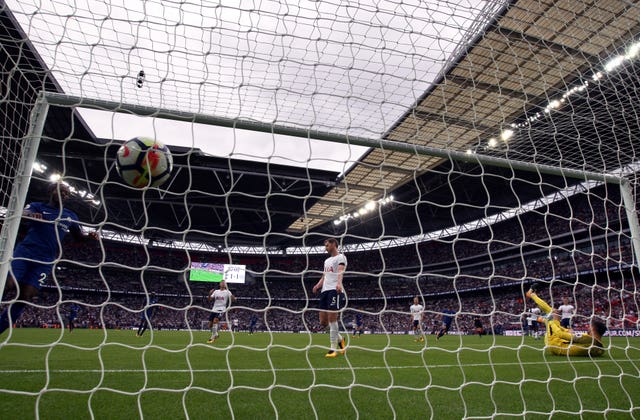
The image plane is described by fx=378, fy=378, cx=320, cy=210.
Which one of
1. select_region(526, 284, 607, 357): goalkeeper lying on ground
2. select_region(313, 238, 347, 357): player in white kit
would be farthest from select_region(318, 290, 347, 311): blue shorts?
select_region(526, 284, 607, 357): goalkeeper lying on ground

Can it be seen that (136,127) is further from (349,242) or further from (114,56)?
(349,242)

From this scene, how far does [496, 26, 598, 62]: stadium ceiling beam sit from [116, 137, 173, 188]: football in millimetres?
4072

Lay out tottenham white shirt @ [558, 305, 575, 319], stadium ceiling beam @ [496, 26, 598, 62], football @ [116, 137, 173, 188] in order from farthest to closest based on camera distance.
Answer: tottenham white shirt @ [558, 305, 575, 319] → stadium ceiling beam @ [496, 26, 598, 62] → football @ [116, 137, 173, 188]

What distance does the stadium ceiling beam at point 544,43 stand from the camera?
4465 millimetres

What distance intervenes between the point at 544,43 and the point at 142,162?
15.3 ft

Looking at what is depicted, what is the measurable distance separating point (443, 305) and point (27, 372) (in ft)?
106

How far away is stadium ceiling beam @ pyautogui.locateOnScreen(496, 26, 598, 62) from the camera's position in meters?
4.47

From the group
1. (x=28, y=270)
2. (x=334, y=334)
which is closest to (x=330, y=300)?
(x=334, y=334)

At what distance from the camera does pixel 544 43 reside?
452cm

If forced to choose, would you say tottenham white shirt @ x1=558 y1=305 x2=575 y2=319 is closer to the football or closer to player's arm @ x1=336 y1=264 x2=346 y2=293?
player's arm @ x1=336 y1=264 x2=346 y2=293

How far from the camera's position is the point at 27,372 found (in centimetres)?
367

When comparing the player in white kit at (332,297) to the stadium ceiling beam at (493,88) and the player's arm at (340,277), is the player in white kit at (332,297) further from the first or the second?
the stadium ceiling beam at (493,88)

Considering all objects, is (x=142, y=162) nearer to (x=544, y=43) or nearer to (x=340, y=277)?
(x=340, y=277)

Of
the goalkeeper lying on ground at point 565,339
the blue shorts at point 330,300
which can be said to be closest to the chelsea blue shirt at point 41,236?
the blue shorts at point 330,300
